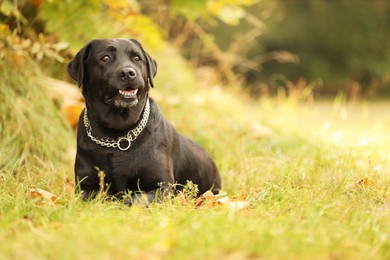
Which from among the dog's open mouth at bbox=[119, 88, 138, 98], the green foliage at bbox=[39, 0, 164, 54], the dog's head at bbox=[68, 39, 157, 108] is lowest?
the dog's open mouth at bbox=[119, 88, 138, 98]

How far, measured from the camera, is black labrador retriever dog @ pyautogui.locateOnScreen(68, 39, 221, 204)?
363 cm

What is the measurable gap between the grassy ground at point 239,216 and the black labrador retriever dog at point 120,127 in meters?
0.26

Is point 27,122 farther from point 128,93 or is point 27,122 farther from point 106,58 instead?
point 128,93

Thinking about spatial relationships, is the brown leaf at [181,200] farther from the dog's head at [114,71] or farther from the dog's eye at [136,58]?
the dog's eye at [136,58]

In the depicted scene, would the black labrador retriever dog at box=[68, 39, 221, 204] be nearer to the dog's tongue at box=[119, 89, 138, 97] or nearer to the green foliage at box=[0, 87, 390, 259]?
the dog's tongue at box=[119, 89, 138, 97]

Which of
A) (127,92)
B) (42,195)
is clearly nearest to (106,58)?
(127,92)

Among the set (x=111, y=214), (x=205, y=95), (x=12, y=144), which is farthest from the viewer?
(x=205, y=95)

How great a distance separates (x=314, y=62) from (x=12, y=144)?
1266 cm

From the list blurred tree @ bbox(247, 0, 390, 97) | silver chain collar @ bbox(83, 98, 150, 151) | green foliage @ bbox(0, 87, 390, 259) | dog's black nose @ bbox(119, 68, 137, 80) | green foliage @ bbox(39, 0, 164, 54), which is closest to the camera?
green foliage @ bbox(0, 87, 390, 259)

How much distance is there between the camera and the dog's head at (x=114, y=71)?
3.58 metres

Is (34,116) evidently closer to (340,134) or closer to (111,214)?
(111,214)

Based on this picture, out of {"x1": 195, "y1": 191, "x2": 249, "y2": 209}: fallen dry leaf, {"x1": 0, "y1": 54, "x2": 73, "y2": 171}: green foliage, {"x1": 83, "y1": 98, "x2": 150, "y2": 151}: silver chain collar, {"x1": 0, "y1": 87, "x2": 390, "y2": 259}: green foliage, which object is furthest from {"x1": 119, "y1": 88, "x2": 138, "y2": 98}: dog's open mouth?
{"x1": 0, "y1": 54, "x2": 73, "y2": 171}: green foliage

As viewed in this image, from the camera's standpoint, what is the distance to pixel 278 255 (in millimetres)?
2312

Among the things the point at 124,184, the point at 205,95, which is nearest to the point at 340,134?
the point at 205,95
